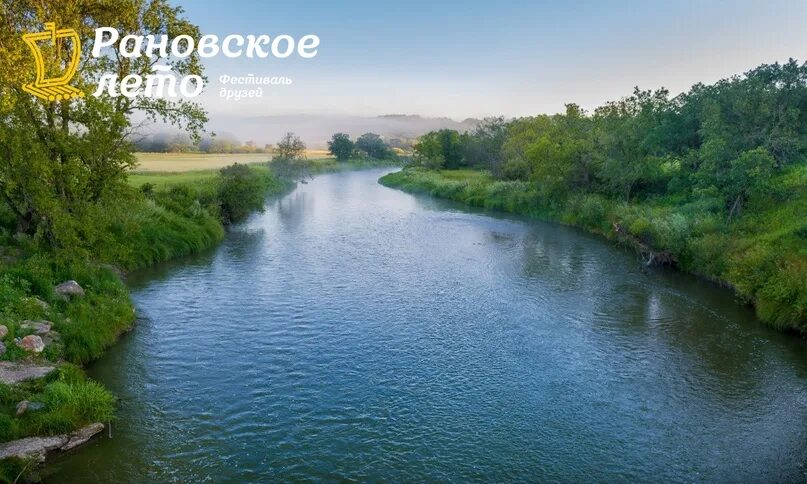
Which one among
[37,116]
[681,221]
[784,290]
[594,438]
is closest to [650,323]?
[784,290]

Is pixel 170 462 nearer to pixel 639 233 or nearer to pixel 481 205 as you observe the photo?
pixel 639 233

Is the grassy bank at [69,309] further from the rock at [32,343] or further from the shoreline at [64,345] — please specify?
the rock at [32,343]

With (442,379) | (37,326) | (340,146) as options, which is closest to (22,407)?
(37,326)

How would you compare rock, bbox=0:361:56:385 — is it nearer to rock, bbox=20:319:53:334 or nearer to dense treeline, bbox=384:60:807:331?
rock, bbox=20:319:53:334

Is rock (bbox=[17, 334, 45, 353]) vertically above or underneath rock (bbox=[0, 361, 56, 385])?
above

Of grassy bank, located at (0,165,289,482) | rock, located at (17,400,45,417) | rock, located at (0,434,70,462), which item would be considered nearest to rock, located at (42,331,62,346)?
grassy bank, located at (0,165,289,482)

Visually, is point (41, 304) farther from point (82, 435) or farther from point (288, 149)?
point (288, 149)

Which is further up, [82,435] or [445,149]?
[445,149]
